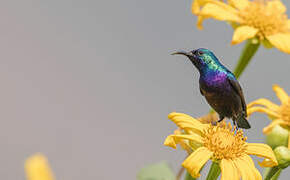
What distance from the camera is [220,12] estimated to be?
1353 millimetres

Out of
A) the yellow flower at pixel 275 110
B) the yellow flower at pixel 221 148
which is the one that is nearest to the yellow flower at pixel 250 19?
the yellow flower at pixel 275 110

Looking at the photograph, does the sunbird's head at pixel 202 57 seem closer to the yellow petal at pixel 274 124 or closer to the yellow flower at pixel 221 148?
the yellow flower at pixel 221 148

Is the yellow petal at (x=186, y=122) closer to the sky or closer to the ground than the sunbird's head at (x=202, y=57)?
closer to the ground

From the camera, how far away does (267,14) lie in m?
1.54

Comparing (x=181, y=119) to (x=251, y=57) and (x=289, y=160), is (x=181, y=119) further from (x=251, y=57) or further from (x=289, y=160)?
(x=251, y=57)

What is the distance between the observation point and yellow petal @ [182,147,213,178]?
3.13ft

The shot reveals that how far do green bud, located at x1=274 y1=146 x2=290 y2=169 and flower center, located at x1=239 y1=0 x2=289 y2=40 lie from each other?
1.35 ft

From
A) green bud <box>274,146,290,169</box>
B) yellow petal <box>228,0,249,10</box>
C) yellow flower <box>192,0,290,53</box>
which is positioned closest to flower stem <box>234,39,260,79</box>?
yellow flower <box>192,0,290,53</box>

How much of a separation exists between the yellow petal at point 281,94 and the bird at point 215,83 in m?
0.54

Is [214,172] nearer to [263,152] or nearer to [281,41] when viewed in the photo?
[263,152]

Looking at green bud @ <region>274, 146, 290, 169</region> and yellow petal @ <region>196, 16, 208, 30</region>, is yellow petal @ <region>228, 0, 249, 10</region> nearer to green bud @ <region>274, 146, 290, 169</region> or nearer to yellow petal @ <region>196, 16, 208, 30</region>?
yellow petal @ <region>196, 16, 208, 30</region>

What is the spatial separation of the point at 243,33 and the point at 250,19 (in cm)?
15

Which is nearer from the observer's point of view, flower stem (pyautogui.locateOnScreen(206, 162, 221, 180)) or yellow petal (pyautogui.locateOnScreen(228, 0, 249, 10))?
flower stem (pyautogui.locateOnScreen(206, 162, 221, 180))

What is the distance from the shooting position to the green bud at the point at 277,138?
45.6 inches
